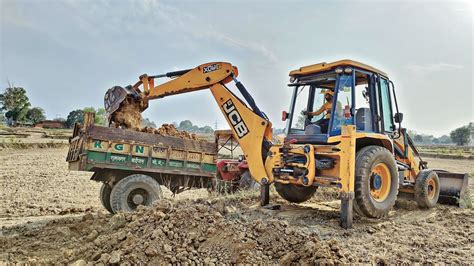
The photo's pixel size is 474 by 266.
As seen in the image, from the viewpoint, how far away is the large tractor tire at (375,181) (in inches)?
212

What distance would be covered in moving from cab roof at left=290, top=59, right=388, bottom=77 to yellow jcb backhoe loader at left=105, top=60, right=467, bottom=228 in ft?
0.06

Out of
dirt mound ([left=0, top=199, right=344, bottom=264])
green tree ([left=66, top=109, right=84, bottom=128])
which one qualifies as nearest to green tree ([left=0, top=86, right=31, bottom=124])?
green tree ([left=66, top=109, right=84, bottom=128])

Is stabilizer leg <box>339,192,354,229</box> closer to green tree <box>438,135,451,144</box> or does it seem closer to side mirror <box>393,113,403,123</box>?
side mirror <box>393,113,403,123</box>

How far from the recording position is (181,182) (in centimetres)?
770

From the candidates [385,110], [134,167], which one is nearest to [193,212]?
[134,167]

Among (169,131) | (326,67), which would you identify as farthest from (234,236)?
(169,131)

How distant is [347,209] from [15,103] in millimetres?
54457

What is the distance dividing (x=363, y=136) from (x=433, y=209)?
3.09 m

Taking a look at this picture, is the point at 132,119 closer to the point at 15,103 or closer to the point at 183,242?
the point at 183,242

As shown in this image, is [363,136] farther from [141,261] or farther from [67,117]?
[67,117]

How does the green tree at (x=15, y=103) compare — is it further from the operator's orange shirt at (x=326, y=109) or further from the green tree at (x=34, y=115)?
the operator's orange shirt at (x=326, y=109)

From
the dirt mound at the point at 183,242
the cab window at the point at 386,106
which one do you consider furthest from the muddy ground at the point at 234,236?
the cab window at the point at 386,106

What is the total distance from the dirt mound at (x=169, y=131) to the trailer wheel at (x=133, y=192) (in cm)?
103

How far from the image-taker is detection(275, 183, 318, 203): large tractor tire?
23.4 ft
